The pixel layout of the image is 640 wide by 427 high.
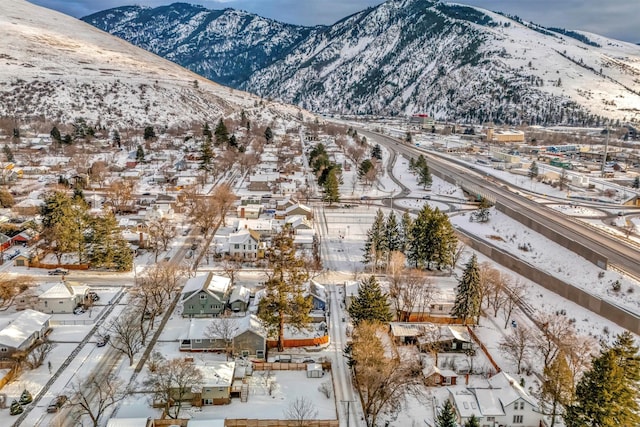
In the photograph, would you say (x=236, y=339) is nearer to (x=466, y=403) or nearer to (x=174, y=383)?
(x=174, y=383)

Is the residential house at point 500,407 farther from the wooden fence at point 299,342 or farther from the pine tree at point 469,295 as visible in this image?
the wooden fence at point 299,342

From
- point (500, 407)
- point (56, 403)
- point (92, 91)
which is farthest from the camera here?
point (92, 91)

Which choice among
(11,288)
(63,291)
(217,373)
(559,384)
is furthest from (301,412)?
(11,288)

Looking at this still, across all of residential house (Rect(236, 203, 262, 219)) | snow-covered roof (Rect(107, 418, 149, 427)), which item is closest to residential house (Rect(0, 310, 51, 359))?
snow-covered roof (Rect(107, 418, 149, 427))

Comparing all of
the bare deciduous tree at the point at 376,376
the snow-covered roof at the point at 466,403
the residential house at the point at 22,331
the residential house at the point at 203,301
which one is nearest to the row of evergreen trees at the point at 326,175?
the residential house at the point at 203,301

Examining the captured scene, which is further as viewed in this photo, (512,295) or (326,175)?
(326,175)

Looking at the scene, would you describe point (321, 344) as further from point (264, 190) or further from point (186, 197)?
point (264, 190)

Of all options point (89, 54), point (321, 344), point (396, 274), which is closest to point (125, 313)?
point (321, 344)
